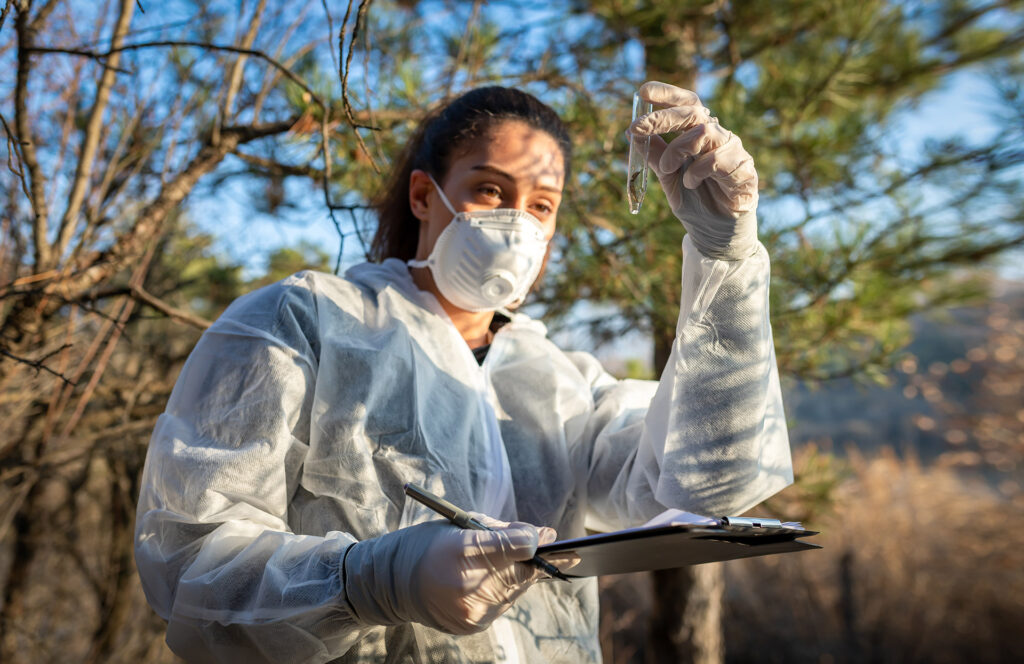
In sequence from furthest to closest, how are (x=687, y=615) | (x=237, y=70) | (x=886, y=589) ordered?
(x=886, y=589) < (x=687, y=615) < (x=237, y=70)

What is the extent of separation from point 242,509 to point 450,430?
38 cm

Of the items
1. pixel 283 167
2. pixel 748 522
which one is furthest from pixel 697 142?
pixel 283 167

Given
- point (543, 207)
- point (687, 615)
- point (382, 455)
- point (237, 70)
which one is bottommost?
point (687, 615)

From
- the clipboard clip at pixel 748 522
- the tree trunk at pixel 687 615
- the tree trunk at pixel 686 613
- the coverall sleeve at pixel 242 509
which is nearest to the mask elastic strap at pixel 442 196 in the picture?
the coverall sleeve at pixel 242 509

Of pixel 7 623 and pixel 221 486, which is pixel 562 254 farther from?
pixel 7 623

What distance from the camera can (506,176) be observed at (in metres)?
1.47

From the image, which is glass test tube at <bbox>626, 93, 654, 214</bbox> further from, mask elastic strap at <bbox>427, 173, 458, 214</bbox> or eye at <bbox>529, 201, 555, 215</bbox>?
mask elastic strap at <bbox>427, 173, 458, 214</bbox>

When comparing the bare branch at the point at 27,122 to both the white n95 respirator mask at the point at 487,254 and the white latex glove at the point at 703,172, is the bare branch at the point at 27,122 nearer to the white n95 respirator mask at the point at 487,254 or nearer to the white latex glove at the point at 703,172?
the white n95 respirator mask at the point at 487,254

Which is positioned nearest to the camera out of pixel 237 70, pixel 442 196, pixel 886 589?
pixel 442 196

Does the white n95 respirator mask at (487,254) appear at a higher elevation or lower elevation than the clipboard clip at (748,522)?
higher

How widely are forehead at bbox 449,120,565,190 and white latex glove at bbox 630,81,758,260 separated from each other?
345 millimetres

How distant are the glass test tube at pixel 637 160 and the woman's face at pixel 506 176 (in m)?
0.32

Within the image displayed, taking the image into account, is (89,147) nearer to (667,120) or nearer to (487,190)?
(487,190)

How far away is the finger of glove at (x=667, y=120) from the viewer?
1.09 meters
